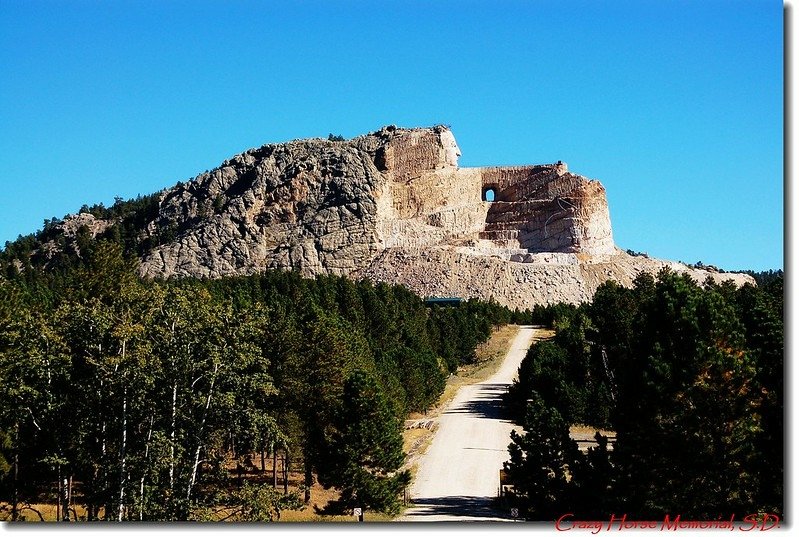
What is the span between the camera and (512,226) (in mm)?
118062

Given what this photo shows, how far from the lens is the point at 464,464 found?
128 ft

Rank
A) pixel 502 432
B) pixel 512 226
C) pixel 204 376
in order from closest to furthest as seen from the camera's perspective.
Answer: pixel 204 376 < pixel 502 432 < pixel 512 226

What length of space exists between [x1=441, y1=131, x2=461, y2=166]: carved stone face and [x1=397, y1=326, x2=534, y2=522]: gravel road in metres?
61.3

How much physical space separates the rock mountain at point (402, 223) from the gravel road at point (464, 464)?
4915 cm

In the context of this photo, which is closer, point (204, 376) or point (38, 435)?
point (204, 376)

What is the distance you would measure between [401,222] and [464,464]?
3123 inches

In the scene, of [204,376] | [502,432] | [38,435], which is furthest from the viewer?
[502,432]

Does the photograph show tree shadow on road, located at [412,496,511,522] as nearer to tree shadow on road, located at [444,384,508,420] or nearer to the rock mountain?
tree shadow on road, located at [444,384,508,420]

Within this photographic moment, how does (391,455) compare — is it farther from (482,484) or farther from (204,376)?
(204,376)

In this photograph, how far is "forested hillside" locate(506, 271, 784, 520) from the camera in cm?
2345

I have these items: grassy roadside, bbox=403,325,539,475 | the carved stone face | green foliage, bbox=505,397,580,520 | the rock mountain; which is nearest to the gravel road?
grassy roadside, bbox=403,325,539,475

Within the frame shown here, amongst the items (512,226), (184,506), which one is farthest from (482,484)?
(512,226)

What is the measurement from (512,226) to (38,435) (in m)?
94.2

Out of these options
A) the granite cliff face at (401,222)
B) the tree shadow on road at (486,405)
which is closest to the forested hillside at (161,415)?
the tree shadow on road at (486,405)
